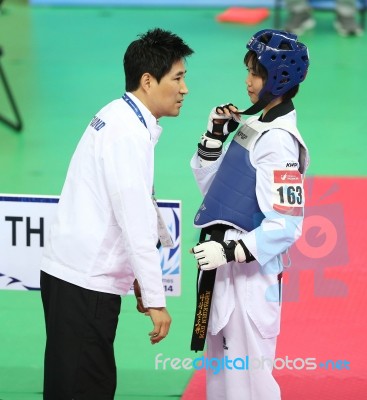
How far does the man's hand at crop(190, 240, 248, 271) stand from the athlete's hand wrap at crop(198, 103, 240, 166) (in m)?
0.52

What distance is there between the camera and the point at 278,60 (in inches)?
167

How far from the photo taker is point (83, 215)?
4.09m

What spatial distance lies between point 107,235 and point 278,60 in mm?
1035

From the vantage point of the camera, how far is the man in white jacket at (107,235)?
4.01 metres

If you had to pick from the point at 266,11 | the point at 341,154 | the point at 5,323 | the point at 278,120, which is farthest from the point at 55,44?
the point at 278,120

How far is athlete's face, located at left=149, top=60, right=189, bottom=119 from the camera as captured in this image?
4.21 m

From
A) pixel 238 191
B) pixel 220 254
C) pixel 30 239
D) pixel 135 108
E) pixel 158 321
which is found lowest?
pixel 158 321

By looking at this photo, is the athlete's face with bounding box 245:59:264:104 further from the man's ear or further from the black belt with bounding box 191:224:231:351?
the black belt with bounding box 191:224:231:351

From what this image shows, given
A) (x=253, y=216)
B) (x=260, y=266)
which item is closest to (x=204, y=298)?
(x=260, y=266)

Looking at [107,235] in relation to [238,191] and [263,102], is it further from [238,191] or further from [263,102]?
[263,102]

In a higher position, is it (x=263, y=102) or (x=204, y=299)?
(x=263, y=102)

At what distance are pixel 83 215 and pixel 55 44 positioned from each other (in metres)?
8.43

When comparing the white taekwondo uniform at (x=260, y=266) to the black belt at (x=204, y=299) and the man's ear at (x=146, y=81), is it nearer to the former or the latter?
the black belt at (x=204, y=299)

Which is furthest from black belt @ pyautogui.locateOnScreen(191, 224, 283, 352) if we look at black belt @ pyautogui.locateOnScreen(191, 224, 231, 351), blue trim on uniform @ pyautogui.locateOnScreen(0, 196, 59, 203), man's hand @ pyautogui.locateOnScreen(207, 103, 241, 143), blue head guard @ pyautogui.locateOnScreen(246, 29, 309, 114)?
blue trim on uniform @ pyautogui.locateOnScreen(0, 196, 59, 203)
